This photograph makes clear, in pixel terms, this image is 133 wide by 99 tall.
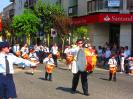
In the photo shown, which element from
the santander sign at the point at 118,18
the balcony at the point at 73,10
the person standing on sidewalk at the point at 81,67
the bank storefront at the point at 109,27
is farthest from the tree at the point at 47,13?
the person standing on sidewalk at the point at 81,67

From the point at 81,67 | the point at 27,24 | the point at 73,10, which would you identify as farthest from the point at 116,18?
the point at 81,67

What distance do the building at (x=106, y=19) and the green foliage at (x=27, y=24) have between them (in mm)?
8875

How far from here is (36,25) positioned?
57.7 m

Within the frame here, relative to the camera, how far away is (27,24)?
59469mm

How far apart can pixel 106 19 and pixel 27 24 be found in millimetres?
21482

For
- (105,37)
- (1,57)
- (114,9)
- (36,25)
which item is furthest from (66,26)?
(1,57)

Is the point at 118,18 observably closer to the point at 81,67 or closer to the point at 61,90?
the point at 61,90

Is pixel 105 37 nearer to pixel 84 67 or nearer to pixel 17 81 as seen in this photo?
pixel 17 81

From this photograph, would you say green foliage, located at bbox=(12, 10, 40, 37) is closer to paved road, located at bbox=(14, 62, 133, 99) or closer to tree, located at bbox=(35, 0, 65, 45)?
tree, located at bbox=(35, 0, 65, 45)

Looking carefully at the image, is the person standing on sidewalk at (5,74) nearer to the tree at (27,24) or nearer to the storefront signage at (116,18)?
the storefront signage at (116,18)

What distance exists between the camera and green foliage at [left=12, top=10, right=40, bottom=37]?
2244 inches

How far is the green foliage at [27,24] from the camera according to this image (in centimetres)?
5700

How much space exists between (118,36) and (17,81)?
22518 mm

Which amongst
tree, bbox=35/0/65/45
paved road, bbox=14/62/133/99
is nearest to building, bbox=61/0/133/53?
tree, bbox=35/0/65/45
